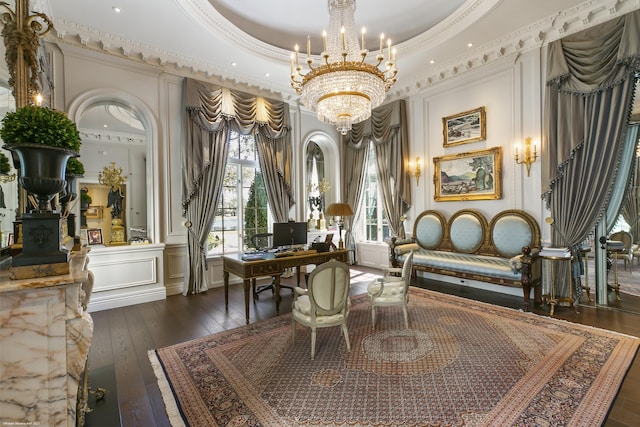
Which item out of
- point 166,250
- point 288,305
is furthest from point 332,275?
point 166,250

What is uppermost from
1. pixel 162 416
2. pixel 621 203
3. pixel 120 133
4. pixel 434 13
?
pixel 434 13

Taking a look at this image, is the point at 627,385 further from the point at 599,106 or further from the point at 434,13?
the point at 434,13

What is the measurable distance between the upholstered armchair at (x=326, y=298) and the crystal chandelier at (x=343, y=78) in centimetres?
194

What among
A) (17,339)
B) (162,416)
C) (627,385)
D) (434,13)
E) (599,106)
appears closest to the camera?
(17,339)

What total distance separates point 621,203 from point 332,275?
13.6ft

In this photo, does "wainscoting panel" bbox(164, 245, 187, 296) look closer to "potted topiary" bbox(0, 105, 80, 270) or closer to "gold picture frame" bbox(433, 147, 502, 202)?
"potted topiary" bbox(0, 105, 80, 270)

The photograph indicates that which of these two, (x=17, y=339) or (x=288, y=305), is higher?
(x=17, y=339)

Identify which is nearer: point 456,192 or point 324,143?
point 456,192

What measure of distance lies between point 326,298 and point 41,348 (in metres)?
2.06

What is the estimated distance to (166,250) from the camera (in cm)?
526

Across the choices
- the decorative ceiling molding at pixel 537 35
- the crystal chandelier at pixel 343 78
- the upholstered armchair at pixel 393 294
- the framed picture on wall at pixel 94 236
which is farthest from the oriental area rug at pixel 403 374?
the decorative ceiling molding at pixel 537 35

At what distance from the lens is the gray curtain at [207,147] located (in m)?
5.33

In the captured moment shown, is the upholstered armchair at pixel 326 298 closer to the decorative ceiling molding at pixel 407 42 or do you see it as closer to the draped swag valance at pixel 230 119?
the draped swag valance at pixel 230 119

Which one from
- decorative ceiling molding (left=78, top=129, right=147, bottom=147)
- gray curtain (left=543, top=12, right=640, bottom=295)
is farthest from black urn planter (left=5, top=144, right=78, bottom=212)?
decorative ceiling molding (left=78, top=129, right=147, bottom=147)
